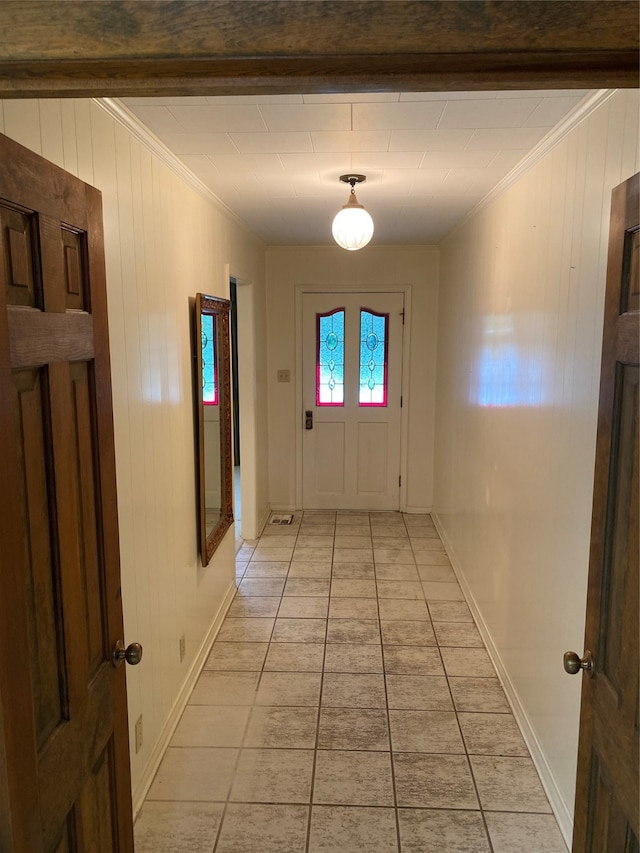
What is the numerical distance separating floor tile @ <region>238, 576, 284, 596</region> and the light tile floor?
0.01m

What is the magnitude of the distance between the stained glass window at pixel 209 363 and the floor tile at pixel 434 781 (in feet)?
6.28

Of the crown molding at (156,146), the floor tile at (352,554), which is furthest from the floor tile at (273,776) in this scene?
the crown molding at (156,146)

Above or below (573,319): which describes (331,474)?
below

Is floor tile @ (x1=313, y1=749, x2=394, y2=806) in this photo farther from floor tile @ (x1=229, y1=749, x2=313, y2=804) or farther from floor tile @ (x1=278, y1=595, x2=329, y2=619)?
floor tile @ (x1=278, y1=595, x2=329, y2=619)

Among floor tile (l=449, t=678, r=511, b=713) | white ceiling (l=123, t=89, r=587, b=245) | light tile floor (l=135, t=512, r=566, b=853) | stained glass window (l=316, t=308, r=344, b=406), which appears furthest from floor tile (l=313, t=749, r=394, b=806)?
stained glass window (l=316, t=308, r=344, b=406)

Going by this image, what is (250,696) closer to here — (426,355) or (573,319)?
(573,319)

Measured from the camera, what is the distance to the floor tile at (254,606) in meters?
3.64

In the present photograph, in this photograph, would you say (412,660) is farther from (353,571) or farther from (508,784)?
(353,571)

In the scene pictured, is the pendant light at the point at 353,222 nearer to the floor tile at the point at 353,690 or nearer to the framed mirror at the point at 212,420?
the framed mirror at the point at 212,420

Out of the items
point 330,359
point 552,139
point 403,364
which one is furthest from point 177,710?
point 403,364

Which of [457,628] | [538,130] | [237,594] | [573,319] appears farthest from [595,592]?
[237,594]

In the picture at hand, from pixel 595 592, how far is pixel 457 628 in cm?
226

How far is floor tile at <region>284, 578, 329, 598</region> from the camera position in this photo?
12.8ft

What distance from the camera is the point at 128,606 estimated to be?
2027 millimetres
